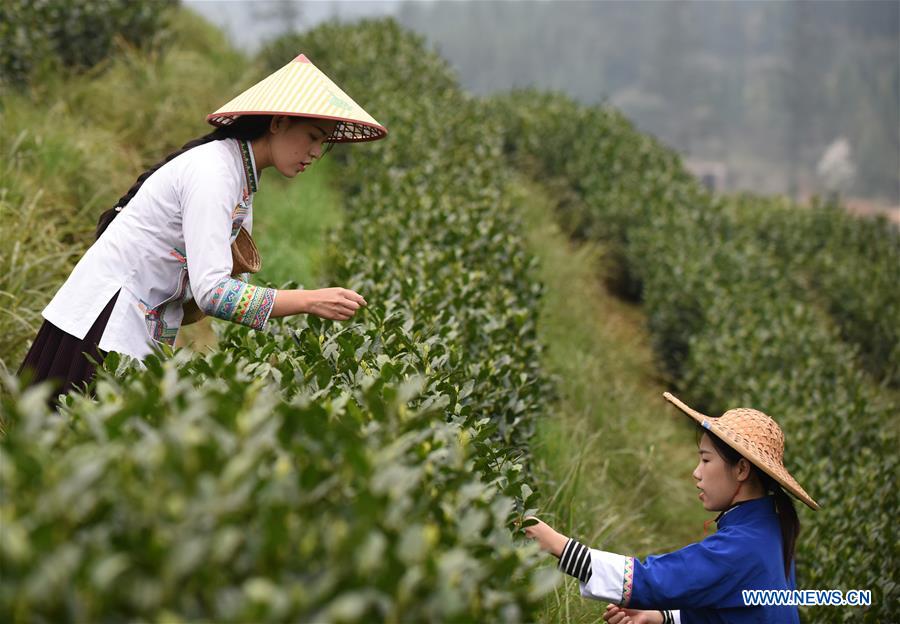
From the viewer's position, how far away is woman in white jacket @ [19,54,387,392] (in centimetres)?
274

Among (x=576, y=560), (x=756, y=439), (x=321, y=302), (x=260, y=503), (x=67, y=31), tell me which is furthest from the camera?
(x=67, y=31)

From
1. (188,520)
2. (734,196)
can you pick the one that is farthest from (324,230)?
(734,196)

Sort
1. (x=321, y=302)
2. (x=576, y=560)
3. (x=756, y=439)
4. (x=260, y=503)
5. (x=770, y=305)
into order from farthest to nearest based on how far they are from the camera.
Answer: (x=770, y=305)
(x=756, y=439)
(x=321, y=302)
(x=576, y=560)
(x=260, y=503)

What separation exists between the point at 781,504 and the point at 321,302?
158cm

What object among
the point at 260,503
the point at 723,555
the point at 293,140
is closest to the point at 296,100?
the point at 293,140

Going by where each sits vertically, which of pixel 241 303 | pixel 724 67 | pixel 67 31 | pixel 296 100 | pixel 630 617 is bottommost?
pixel 630 617

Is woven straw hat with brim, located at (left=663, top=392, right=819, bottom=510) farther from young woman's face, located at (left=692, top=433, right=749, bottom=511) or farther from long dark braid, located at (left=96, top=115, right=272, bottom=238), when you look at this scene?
long dark braid, located at (left=96, top=115, right=272, bottom=238)

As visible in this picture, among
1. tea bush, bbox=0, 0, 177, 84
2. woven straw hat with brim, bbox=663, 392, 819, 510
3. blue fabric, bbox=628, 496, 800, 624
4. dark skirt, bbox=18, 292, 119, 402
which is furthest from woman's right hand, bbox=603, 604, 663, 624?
tea bush, bbox=0, 0, 177, 84

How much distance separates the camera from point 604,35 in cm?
3141

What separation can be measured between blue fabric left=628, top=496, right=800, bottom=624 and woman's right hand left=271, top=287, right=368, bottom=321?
3.63ft

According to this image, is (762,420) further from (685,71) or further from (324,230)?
(685,71)

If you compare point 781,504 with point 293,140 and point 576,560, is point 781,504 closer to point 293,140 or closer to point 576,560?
point 576,560

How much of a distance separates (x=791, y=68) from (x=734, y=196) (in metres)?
17.4

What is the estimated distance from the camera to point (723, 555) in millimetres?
2672
